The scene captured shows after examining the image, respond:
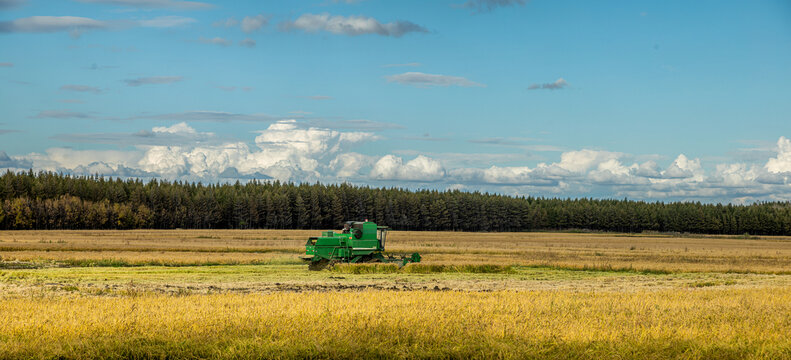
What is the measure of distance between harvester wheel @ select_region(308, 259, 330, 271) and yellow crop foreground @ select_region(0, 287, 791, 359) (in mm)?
19873

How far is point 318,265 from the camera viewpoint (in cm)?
4056

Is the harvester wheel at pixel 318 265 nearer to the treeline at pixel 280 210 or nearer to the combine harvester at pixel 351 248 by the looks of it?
the combine harvester at pixel 351 248

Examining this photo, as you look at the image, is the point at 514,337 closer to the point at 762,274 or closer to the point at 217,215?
the point at 762,274

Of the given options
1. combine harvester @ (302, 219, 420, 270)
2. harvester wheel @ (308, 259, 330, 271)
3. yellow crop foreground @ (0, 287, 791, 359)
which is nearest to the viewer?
yellow crop foreground @ (0, 287, 791, 359)

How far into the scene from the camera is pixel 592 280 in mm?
34875

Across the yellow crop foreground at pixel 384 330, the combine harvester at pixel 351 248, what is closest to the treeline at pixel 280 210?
the combine harvester at pixel 351 248

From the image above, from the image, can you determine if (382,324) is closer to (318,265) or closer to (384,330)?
(384,330)

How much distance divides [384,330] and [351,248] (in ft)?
87.0

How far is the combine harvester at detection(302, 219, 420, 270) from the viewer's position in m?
40.9

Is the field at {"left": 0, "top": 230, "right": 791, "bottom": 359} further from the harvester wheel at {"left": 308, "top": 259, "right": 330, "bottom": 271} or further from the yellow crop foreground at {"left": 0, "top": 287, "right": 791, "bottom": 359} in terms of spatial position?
the harvester wheel at {"left": 308, "top": 259, "right": 330, "bottom": 271}

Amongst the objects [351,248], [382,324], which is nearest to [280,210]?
[351,248]

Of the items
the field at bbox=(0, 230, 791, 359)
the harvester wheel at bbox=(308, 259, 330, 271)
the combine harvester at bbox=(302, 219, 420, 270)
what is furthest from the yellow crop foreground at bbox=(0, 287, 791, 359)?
the combine harvester at bbox=(302, 219, 420, 270)

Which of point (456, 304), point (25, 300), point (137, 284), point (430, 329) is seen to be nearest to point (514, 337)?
point (430, 329)

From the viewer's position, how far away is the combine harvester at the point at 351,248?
40.9 m
